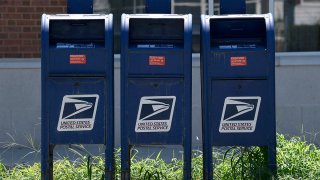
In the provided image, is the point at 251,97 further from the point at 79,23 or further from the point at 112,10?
the point at 112,10

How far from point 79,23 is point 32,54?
3.54 metres

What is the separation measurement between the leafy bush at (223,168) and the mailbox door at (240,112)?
0.35 m

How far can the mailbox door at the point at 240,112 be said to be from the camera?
630 cm

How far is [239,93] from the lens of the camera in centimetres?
630

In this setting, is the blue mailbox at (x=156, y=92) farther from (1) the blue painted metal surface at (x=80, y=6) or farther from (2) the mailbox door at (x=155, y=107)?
(1) the blue painted metal surface at (x=80, y=6)

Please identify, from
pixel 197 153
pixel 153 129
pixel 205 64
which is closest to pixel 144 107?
pixel 153 129

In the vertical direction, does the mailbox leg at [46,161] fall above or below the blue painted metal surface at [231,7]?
below

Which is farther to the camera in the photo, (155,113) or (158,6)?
(158,6)

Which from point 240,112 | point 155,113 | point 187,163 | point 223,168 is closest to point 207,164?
point 187,163

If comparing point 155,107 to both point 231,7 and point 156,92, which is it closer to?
point 156,92

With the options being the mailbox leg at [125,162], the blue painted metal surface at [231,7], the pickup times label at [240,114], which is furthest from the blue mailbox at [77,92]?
the blue painted metal surface at [231,7]

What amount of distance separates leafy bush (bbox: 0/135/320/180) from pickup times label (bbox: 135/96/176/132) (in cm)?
49

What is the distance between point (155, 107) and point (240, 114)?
0.70 metres

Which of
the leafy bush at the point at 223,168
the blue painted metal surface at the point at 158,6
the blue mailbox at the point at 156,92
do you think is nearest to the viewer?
the blue mailbox at the point at 156,92
